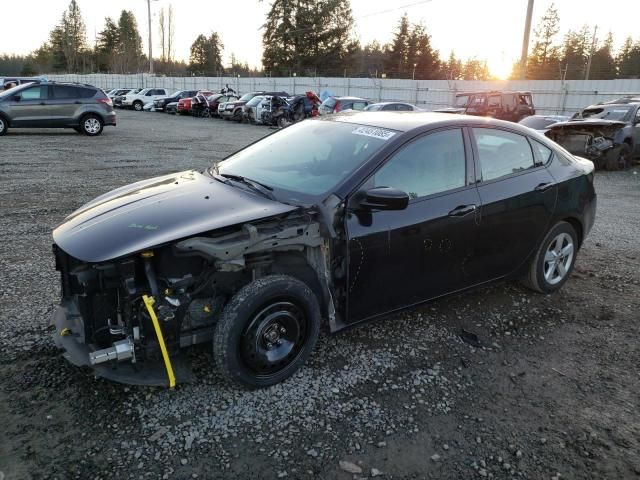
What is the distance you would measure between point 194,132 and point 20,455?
1896cm

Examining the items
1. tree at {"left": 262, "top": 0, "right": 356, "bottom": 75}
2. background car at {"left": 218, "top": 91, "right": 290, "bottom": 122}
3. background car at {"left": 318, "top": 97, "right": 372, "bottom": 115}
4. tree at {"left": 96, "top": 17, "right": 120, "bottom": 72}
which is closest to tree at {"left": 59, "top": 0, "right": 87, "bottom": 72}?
tree at {"left": 96, "top": 17, "right": 120, "bottom": 72}

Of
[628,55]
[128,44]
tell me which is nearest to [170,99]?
[628,55]

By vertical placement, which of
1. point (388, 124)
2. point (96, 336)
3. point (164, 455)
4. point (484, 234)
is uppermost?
point (388, 124)

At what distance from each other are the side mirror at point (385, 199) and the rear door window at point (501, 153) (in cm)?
106

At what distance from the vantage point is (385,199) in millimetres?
3123

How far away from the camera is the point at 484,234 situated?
12.7ft

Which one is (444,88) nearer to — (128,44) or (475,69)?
(475,69)

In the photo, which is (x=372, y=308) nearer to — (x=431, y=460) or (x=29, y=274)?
(x=431, y=460)

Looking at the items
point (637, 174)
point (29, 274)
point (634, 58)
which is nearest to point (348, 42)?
point (634, 58)

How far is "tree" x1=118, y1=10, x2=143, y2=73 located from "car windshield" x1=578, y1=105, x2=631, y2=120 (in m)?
74.4

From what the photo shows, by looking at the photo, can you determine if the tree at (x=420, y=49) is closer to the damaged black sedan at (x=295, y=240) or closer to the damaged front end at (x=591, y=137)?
the damaged front end at (x=591, y=137)

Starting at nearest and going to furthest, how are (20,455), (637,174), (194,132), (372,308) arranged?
(20,455), (372,308), (637,174), (194,132)

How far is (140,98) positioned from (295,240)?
36104 mm

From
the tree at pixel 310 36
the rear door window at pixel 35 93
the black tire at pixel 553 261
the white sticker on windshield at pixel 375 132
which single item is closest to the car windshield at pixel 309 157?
the white sticker on windshield at pixel 375 132
